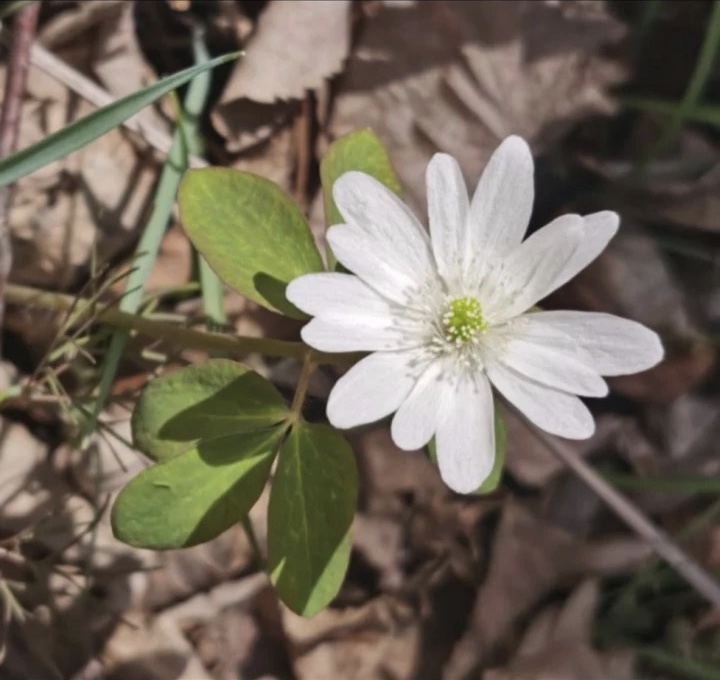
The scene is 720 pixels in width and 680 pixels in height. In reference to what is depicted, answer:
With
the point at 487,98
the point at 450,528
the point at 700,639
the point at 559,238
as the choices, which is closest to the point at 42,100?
the point at 487,98

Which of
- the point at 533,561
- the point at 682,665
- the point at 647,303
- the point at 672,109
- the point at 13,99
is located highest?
the point at 13,99

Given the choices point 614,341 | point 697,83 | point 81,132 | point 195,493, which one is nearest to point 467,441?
point 614,341

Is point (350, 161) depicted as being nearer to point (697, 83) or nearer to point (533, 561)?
point (697, 83)

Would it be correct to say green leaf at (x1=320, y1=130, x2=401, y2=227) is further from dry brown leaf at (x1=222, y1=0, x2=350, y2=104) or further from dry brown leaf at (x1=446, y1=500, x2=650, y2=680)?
dry brown leaf at (x1=446, y1=500, x2=650, y2=680)

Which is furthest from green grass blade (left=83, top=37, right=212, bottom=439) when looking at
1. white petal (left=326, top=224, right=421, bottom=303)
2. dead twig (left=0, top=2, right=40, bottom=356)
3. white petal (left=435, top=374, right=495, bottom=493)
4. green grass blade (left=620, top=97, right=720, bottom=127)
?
green grass blade (left=620, top=97, right=720, bottom=127)

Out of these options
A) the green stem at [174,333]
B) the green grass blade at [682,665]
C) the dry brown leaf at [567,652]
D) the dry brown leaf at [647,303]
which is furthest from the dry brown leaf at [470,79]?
the green grass blade at [682,665]

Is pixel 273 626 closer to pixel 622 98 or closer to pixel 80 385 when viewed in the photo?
pixel 80 385

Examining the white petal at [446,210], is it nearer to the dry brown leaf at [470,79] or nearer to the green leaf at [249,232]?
the green leaf at [249,232]
